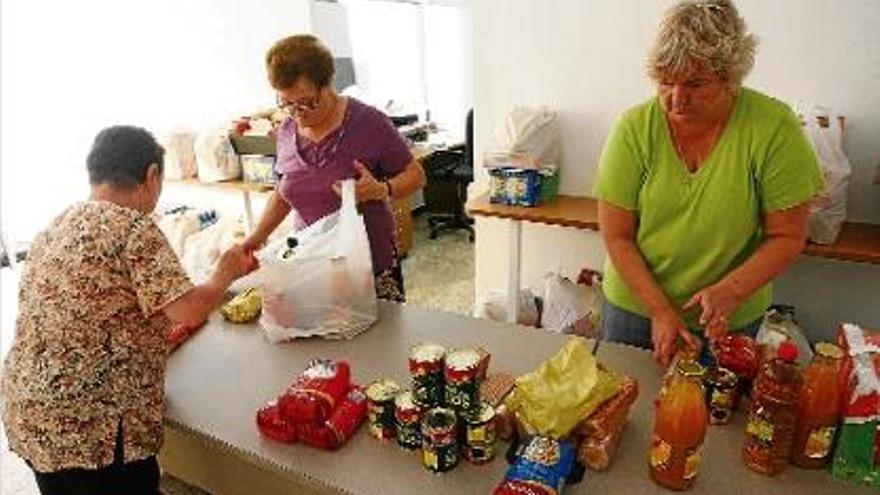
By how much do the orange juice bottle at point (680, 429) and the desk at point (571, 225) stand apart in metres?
1.42

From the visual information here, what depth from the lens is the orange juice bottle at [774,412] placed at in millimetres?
981

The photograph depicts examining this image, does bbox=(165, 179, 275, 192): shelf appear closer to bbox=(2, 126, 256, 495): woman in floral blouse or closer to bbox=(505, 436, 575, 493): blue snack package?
bbox=(2, 126, 256, 495): woman in floral blouse

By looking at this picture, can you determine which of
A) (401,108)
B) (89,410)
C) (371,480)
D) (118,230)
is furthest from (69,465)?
(401,108)

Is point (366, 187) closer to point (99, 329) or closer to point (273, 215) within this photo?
point (273, 215)

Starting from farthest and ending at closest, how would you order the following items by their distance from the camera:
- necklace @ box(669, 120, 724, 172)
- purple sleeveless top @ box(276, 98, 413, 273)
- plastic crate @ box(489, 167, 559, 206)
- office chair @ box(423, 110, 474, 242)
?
office chair @ box(423, 110, 474, 242) → plastic crate @ box(489, 167, 559, 206) → purple sleeveless top @ box(276, 98, 413, 273) → necklace @ box(669, 120, 724, 172)

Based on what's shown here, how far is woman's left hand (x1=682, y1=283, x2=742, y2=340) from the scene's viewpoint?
1.25 metres

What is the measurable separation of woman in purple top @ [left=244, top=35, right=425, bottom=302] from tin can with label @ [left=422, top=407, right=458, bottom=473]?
2.56 feet

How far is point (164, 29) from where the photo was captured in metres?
4.43

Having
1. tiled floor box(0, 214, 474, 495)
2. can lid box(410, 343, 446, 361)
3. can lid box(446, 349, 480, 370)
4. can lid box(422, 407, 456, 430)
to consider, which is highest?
can lid box(446, 349, 480, 370)

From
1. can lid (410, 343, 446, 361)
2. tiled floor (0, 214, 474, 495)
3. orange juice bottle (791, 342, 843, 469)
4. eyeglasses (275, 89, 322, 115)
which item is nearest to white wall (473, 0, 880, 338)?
tiled floor (0, 214, 474, 495)

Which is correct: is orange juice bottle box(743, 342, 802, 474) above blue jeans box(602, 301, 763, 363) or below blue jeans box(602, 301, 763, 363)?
above

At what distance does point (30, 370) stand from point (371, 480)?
68cm

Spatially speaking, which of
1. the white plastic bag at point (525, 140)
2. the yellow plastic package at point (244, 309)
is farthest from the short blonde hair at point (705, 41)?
the white plastic bag at point (525, 140)

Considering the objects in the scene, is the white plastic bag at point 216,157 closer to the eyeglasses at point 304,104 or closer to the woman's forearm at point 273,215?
the woman's forearm at point 273,215
